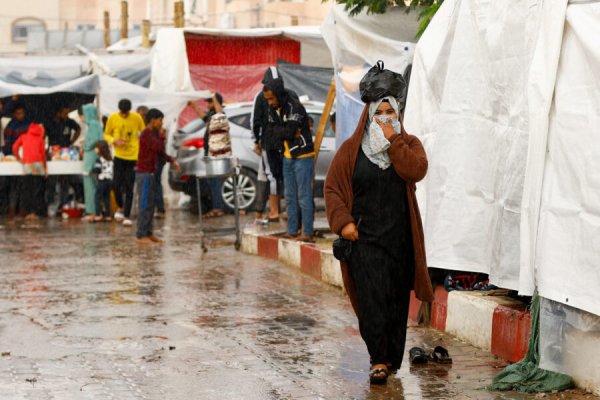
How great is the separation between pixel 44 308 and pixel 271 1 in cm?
4159

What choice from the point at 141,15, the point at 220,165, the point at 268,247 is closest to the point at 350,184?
the point at 268,247

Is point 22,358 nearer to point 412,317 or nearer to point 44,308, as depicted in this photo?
point 44,308

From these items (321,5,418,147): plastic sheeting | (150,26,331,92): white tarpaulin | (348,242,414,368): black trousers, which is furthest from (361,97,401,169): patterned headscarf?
(150,26,331,92): white tarpaulin

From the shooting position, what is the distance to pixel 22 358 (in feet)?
24.4

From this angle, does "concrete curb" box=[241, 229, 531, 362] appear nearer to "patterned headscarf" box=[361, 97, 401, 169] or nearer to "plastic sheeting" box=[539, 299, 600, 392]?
"plastic sheeting" box=[539, 299, 600, 392]

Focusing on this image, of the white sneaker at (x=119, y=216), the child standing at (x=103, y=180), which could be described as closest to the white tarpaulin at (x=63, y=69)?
the child standing at (x=103, y=180)

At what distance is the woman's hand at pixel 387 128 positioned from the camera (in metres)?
6.63

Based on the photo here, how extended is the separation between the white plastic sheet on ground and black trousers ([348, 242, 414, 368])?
27.4 inches

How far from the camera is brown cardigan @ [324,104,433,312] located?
21.9 ft

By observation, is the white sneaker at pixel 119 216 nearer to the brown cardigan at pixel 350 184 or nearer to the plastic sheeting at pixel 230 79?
the plastic sheeting at pixel 230 79

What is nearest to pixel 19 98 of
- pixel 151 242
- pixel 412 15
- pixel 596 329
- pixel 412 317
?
pixel 151 242

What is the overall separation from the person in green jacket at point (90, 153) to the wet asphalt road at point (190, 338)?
19.0ft

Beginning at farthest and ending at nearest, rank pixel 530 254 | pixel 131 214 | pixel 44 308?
pixel 131 214 < pixel 44 308 < pixel 530 254

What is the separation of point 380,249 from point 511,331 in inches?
37.2
